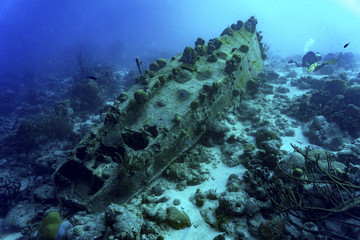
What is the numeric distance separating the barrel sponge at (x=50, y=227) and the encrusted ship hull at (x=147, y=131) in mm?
397

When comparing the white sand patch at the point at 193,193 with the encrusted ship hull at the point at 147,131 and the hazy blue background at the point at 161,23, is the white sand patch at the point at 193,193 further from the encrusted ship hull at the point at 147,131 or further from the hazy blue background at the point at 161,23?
the hazy blue background at the point at 161,23

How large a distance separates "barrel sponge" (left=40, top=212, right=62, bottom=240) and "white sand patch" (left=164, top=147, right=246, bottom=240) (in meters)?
2.38

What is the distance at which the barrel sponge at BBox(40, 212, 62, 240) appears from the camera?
3947mm

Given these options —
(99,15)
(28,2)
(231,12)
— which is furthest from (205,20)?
(28,2)

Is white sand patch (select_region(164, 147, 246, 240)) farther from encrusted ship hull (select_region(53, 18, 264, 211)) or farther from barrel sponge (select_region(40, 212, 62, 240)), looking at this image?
barrel sponge (select_region(40, 212, 62, 240))

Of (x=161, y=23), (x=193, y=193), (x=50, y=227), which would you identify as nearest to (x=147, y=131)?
(x=193, y=193)

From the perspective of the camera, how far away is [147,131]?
5.27 metres

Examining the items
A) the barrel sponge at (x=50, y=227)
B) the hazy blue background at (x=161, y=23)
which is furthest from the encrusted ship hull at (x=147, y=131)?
the hazy blue background at (x=161, y=23)

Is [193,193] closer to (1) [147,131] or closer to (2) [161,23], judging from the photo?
(1) [147,131]

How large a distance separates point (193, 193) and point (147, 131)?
6.63 ft

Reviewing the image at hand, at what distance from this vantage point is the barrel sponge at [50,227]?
3.95 m

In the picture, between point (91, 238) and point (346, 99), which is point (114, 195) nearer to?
point (91, 238)

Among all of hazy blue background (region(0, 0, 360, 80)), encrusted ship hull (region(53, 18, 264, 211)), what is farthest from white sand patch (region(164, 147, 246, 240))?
hazy blue background (region(0, 0, 360, 80))

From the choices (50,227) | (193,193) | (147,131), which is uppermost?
(147,131)
